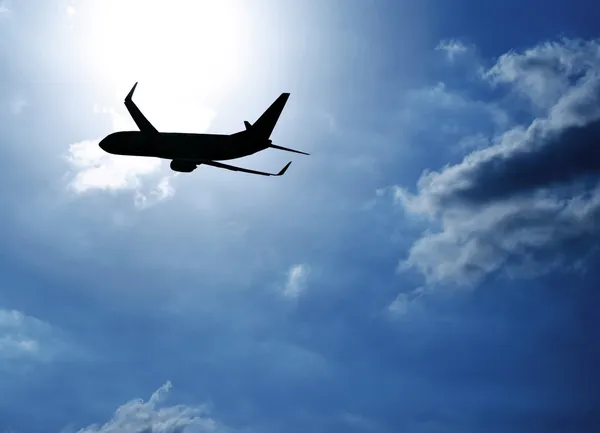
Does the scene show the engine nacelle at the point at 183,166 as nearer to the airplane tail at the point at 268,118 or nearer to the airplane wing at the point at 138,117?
the airplane wing at the point at 138,117

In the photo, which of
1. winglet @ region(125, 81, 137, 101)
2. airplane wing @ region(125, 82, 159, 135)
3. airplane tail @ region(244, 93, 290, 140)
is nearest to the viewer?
airplane tail @ region(244, 93, 290, 140)

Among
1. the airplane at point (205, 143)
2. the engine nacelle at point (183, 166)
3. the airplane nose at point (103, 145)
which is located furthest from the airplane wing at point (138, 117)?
the engine nacelle at point (183, 166)

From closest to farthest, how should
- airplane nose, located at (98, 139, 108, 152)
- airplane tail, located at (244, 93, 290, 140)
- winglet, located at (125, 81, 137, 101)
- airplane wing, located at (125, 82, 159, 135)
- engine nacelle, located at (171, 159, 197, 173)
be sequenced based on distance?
airplane tail, located at (244, 93, 290, 140) < airplane wing, located at (125, 82, 159, 135) < airplane nose, located at (98, 139, 108, 152) < winglet, located at (125, 81, 137, 101) < engine nacelle, located at (171, 159, 197, 173)

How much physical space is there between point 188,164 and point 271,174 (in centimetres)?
1289

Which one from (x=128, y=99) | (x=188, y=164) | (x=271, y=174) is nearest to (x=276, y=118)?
(x=271, y=174)

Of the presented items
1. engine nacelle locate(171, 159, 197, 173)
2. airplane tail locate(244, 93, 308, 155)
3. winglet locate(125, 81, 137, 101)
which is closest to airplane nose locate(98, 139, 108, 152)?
winglet locate(125, 81, 137, 101)

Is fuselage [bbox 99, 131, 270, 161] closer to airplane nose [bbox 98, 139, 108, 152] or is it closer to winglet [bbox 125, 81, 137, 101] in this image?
airplane nose [bbox 98, 139, 108, 152]

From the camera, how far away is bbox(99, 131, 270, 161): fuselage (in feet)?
267

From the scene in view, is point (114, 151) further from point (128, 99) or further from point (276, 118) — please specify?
point (276, 118)

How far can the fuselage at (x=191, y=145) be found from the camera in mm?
81500

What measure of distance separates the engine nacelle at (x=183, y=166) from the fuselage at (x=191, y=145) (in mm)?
5620

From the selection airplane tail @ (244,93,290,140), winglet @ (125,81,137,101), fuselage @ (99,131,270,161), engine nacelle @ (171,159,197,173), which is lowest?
fuselage @ (99,131,270,161)

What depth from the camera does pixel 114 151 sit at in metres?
85.1

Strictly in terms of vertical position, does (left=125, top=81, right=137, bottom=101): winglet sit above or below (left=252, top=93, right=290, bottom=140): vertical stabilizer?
above
